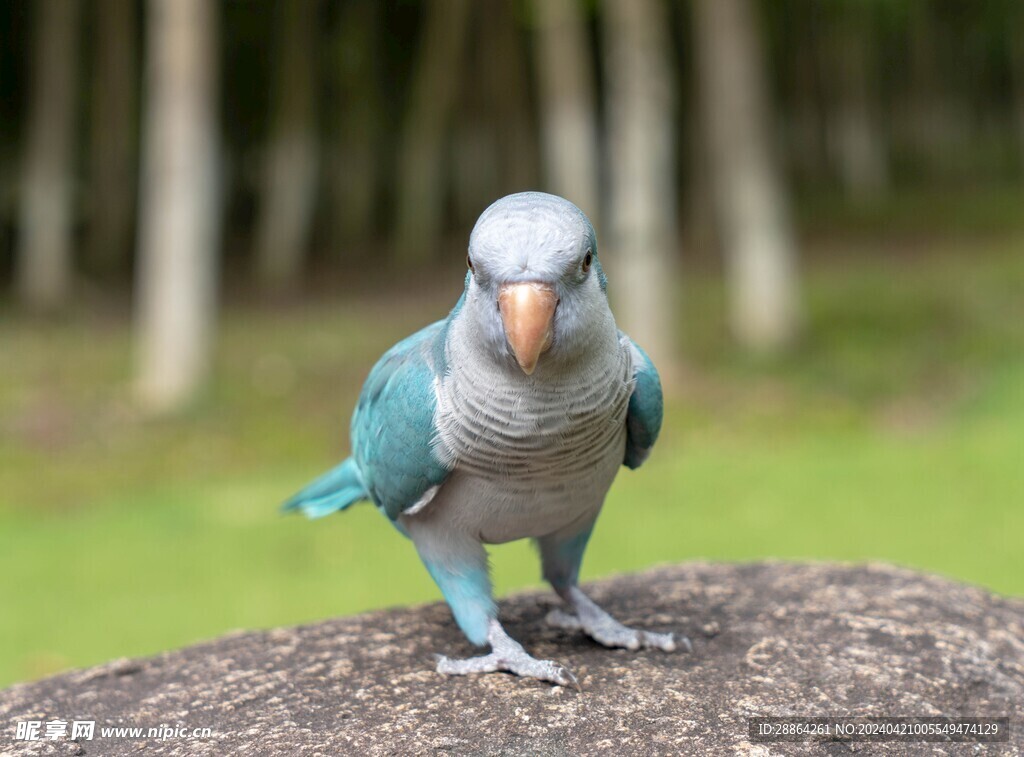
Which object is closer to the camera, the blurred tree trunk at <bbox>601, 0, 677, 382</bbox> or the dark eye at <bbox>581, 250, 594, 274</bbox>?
the dark eye at <bbox>581, 250, 594, 274</bbox>

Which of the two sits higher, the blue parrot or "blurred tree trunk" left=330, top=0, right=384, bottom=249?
"blurred tree trunk" left=330, top=0, right=384, bottom=249

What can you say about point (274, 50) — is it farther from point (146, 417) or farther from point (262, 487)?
point (262, 487)

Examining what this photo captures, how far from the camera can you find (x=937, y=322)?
1520 cm

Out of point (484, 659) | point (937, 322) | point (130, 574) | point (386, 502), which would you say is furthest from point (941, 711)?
point (937, 322)

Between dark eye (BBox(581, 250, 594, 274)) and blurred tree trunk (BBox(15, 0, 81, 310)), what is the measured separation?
16886 mm

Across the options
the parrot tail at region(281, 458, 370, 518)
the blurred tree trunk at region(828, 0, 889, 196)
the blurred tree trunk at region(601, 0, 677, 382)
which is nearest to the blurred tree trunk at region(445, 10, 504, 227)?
the blurred tree trunk at region(828, 0, 889, 196)

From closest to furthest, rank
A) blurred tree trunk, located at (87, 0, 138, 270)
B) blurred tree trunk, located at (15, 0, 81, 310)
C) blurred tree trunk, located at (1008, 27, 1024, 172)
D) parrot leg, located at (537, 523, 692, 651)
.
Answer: parrot leg, located at (537, 523, 692, 651), blurred tree trunk, located at (15, 0, 81, 310), blurred tree trunk, located at (87, 0, 138, 270), blurred tree trunk, located at (1008, 27, 1024, 172)

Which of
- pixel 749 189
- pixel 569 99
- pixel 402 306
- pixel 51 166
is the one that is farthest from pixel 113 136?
pixel 749 189

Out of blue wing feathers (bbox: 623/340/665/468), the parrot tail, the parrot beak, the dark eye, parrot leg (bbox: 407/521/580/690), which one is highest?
the dark eye

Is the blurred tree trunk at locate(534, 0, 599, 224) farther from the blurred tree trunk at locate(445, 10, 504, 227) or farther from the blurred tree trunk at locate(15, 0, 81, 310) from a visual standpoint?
the blurred tree trunk at locate(445, 10, 504, 227)

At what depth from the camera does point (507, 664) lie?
365cm

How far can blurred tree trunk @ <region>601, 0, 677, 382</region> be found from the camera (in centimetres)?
1219

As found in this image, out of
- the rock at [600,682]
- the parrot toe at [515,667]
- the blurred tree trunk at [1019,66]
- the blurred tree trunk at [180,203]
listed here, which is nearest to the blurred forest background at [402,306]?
the blurred tree trunk at [180,203]

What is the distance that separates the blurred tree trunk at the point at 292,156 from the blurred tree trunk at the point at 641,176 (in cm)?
1030
